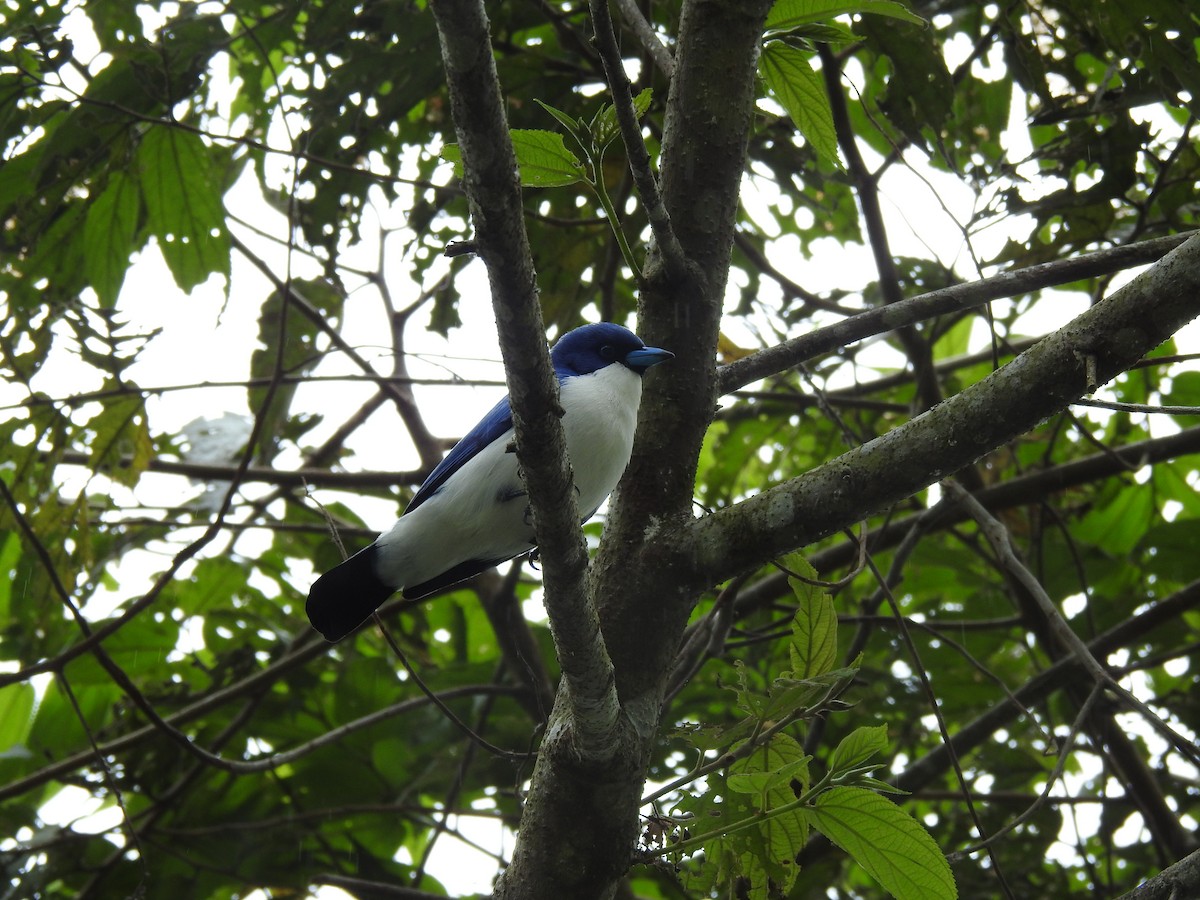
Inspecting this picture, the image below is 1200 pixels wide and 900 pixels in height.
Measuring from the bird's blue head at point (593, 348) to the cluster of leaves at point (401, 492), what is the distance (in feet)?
0.82

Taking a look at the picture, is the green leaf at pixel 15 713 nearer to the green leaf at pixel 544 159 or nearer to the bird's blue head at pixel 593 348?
the bird's blue head at pixel 593 348

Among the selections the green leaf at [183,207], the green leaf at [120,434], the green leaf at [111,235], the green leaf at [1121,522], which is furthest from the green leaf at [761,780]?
the green leaf at [1121,522]

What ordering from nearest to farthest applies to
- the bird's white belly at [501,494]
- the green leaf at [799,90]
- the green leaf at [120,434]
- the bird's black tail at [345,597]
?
the green leaf at [799,90] < the bird's white belly at [501,494] < the bird's black tail at [345,597] < the green leaf at [120,434]

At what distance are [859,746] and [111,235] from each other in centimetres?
344

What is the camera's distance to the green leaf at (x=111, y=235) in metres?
4.27

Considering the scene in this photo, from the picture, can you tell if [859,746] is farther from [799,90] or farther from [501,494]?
[799,90]

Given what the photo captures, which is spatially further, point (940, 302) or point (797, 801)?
point (940, 302)

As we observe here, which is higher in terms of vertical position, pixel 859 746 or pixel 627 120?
pixel 627 120

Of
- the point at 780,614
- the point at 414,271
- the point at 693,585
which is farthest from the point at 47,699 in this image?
the point at 693,585

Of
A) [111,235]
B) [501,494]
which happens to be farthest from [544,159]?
[111,235]

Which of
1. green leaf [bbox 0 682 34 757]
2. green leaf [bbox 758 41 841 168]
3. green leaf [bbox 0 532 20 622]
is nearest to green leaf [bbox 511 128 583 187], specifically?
green leaf [bbox 758 41 841 168]

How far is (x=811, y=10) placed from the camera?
285 centimetres

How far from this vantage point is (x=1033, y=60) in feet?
13.0

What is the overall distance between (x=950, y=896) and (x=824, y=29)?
80.4 inches
